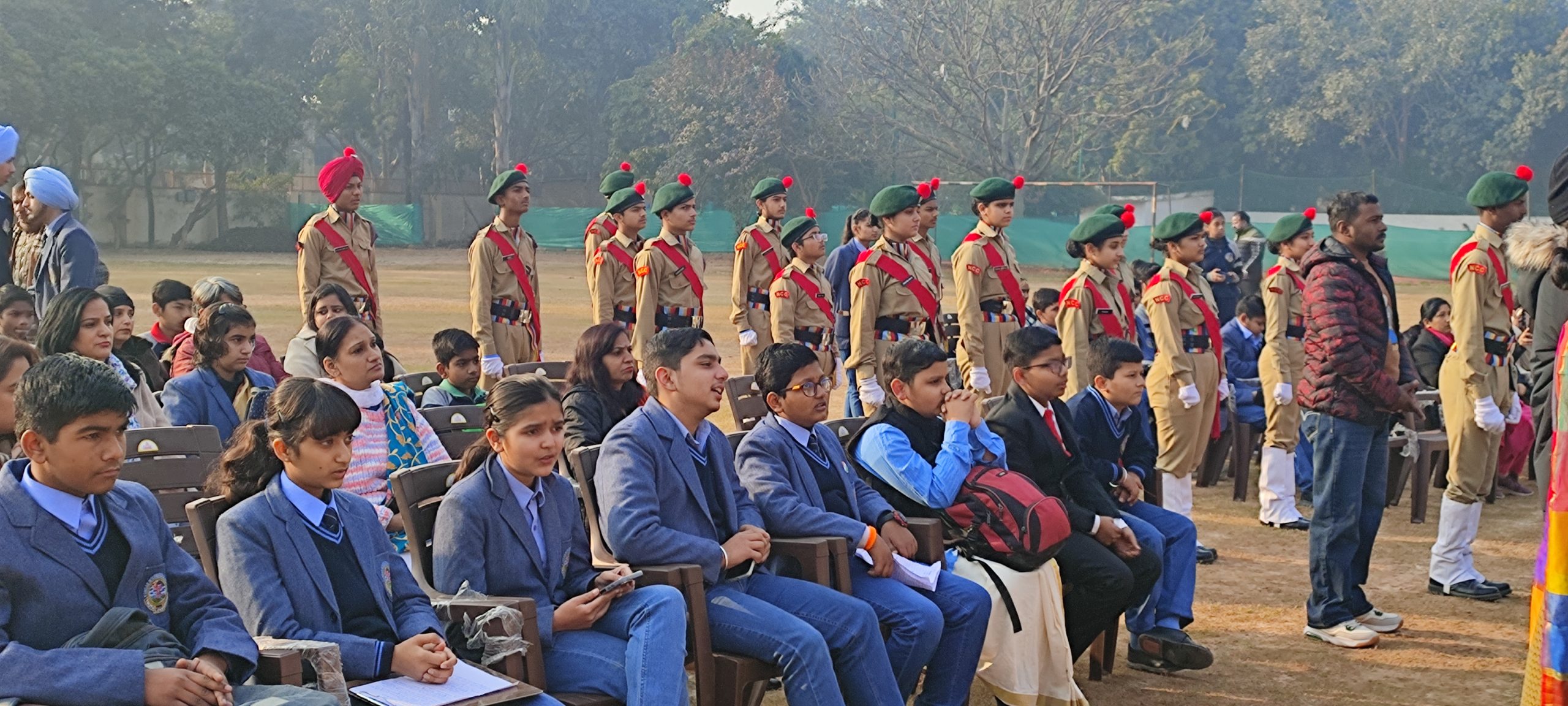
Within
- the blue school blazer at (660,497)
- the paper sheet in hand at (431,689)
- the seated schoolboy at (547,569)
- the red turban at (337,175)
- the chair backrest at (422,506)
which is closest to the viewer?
the paper sheet in hand at (431,689)

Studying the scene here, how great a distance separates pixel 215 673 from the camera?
9.73 feet

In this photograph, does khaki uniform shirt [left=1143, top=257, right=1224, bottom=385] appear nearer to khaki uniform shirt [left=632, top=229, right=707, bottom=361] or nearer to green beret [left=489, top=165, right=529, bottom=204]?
khaki uniform shirt [left=632, top=229, right=707, bottom=361]

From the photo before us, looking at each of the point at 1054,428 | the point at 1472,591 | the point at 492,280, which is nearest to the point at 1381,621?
the point at 1472,591

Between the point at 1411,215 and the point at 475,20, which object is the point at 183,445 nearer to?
the point at 1411,215

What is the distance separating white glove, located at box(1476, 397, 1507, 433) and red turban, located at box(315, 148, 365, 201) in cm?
570

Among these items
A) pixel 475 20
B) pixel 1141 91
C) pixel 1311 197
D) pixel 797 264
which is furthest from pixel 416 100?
pixel 797 264

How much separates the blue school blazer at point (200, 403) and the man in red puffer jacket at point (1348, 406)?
393cm

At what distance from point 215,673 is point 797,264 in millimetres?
6763

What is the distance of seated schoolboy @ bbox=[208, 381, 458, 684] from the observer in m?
3.35

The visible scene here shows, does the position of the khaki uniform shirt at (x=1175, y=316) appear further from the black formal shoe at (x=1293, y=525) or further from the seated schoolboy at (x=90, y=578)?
the seated schoolboy at (x=90, y=578)

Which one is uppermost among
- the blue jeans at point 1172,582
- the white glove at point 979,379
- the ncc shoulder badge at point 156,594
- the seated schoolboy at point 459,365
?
the seated schoolboy at point 459,365

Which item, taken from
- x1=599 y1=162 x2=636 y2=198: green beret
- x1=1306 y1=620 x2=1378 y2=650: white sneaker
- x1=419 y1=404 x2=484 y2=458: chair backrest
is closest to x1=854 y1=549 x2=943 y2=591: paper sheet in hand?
x1=419 y1=404 x2=484 y2=458: chair backrest

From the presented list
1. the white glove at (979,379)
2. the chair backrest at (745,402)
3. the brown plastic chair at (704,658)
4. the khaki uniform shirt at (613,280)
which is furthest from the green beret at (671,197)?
the brown plastic chair at (704,658)

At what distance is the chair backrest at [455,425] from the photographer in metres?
5.43
